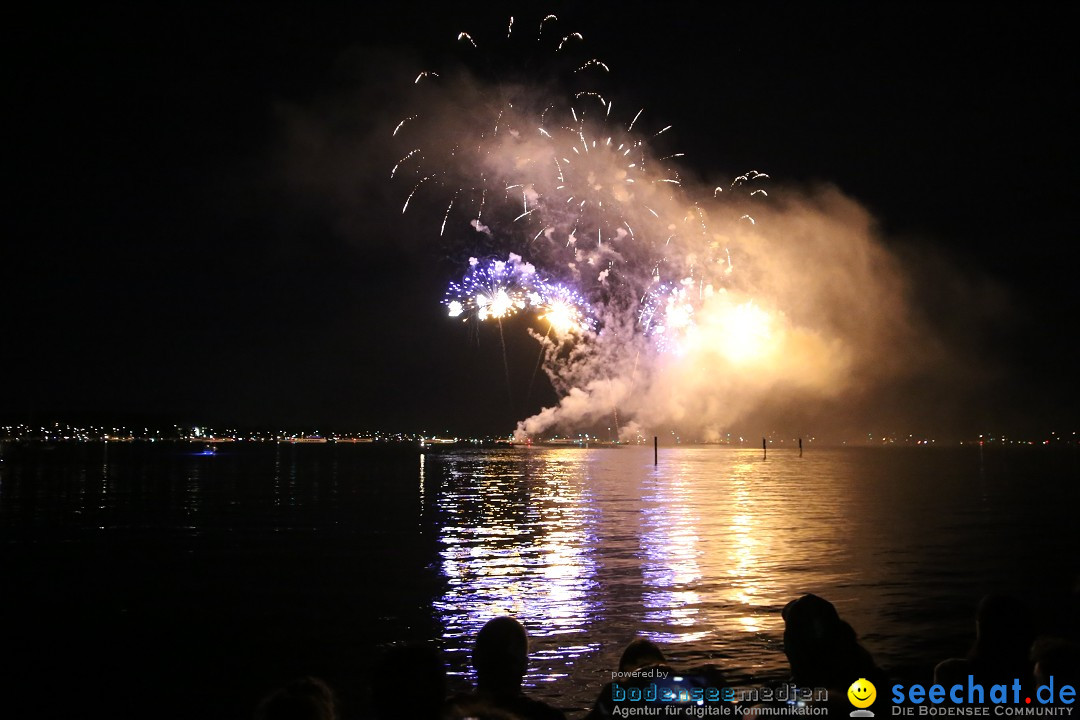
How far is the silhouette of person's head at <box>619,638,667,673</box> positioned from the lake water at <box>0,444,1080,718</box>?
176cm

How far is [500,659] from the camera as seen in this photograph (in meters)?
5.64

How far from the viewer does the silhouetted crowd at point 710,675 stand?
4.57 metres

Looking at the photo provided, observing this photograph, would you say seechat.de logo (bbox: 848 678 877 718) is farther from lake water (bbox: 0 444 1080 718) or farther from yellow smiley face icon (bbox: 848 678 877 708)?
lake water (bbox: 0 444 1080 718)

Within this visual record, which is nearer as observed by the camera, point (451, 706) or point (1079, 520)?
point (451, 706)

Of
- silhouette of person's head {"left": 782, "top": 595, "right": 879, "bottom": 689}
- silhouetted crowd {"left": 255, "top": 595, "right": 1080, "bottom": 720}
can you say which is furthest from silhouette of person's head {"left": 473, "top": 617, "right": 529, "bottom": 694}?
silhouette of person's head {"left": 782, "top": 595, "right": 879, "bottom": 689}

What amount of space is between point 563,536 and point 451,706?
23684 mm

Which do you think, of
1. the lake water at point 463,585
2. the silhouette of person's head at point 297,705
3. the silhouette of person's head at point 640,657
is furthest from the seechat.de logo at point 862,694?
the silhouette of person's head at point 297,705

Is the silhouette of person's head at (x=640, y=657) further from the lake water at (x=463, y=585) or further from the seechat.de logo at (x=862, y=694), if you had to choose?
the lake water at (x=463, y=585)

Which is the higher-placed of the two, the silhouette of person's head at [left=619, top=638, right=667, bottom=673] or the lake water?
the silhouette of person's head at [left=619, top=638, right=667, bottom=673]

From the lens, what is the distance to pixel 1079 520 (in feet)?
113

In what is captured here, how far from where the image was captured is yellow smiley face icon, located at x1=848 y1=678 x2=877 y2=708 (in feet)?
17.2

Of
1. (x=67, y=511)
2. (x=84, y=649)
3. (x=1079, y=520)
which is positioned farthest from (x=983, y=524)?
(x=67, y=511)

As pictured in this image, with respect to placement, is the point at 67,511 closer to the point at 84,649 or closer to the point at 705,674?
the point at 84,649

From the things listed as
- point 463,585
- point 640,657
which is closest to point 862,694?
point 640,657
